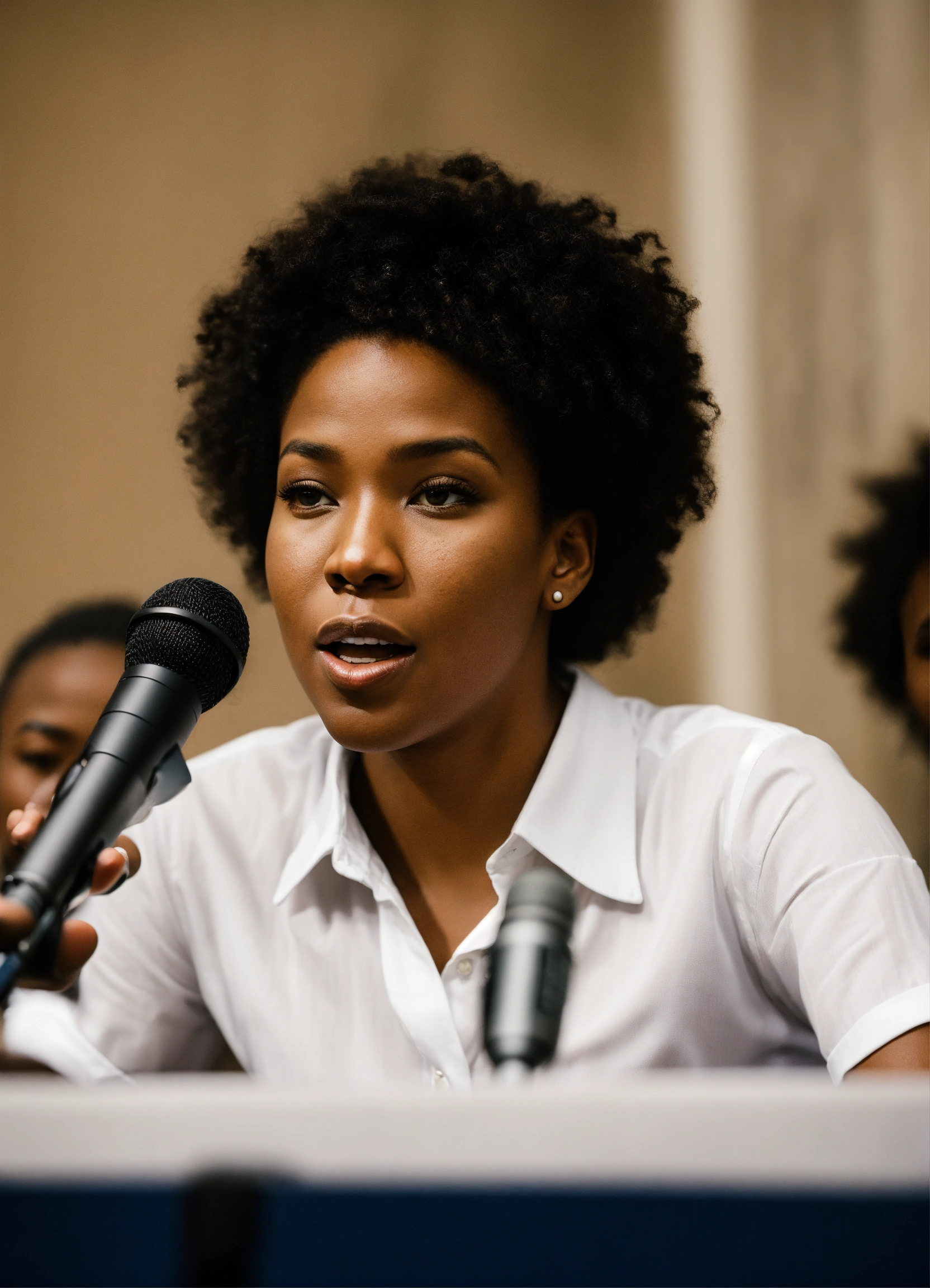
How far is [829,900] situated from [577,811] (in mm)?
241

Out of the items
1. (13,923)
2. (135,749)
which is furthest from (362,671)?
(13,923)

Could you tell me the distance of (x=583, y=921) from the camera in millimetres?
1011

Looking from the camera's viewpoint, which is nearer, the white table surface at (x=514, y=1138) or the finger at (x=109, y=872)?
the white table surface at (x=514, y=1138)

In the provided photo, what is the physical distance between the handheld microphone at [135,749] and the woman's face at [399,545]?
0.18 m

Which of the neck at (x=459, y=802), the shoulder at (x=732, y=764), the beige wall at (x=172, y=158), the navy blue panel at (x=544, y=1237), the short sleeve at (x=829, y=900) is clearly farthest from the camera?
the beige wall at (x=172, y=158)

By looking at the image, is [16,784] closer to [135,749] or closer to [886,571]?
[135,749]

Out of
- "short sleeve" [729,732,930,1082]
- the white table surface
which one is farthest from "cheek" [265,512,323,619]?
the white table surface

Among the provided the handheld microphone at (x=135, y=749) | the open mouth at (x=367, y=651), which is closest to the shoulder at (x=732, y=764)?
the open mouth at (x=367, y=651)

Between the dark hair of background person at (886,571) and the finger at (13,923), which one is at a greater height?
the dark hair of background person at (886,571)

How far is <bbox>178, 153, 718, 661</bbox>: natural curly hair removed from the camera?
1.05m

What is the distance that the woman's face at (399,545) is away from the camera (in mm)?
947

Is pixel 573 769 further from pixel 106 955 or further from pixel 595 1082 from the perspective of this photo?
pixel 595 1082

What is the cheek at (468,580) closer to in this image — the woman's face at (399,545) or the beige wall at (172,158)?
the woman's face at (399,545)

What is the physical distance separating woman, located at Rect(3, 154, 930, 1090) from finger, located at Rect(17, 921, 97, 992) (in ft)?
1.16
